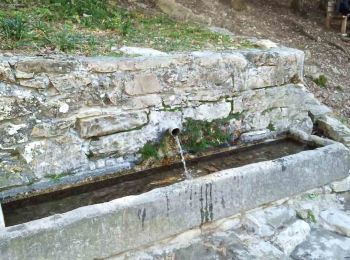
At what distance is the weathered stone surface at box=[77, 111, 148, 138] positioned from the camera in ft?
9.95

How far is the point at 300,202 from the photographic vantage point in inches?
130

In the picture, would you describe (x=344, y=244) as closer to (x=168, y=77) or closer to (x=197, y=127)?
(x=197, y=127)

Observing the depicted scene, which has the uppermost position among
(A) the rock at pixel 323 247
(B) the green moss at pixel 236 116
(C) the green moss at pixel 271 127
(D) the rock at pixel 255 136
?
(B) the green moss at pixel 236 116

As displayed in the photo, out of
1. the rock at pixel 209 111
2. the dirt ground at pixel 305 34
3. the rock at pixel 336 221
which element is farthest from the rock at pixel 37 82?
the dirt ground at pixel 305 34

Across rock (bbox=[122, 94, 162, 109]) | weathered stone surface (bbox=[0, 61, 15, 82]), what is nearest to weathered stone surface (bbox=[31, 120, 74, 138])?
weathered stone surface (bbox=[0, 61, 15, 82])

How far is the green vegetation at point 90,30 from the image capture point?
3303mm

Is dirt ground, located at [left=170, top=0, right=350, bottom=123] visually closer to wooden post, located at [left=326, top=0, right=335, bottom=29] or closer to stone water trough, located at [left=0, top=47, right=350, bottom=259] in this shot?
wooden post, located at [left=326, top=0, right=335, bottom=29]

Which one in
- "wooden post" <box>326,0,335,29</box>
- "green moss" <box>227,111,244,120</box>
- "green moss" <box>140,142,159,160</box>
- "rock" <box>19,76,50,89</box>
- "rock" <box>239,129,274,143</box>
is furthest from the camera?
"wooden post" <box>326,0,335,29</box>

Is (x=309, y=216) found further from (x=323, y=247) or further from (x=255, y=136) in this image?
(x=255, y=136)

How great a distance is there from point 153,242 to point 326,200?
1.61m

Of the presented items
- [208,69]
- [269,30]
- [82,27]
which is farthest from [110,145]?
[269,30]

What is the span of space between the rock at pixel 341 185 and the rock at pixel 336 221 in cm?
20

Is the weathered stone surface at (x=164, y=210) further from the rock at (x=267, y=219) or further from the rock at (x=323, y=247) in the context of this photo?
the rock at (x=323, y=247)

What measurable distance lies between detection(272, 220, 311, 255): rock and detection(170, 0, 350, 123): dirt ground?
2662 millimetres
